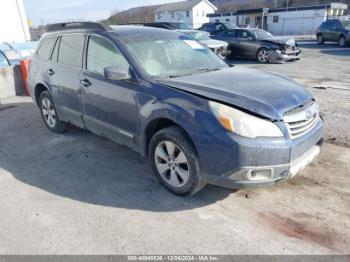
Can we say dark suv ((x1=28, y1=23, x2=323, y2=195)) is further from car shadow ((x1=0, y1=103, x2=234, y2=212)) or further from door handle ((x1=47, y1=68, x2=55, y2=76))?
car shadow ((x1=0, y1=103, x2=234, y2=212))

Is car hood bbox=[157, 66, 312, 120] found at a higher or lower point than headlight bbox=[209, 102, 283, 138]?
higher

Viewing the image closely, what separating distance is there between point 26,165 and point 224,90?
3.06m

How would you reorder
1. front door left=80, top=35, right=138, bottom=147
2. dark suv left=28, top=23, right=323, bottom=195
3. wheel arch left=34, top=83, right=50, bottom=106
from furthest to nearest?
1. wheel arch left=34, top=83, right=50, bottom=106
2. front door left=80, top=35, right=138, bottom=147
3. dark suv left=28, top=23, right=323, bottom=195

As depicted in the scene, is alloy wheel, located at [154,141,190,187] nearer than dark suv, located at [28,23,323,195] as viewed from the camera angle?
No

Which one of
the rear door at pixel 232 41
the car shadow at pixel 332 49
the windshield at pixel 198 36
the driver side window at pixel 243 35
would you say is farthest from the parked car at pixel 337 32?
the windshield at pixel 198 36

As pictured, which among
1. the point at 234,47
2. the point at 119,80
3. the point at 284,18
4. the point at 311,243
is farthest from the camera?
the point at 284,18

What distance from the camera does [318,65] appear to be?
1296 cm

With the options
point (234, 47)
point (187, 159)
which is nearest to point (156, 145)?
point (187, 159)

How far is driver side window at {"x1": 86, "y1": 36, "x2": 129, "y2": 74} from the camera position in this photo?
3.90 meters

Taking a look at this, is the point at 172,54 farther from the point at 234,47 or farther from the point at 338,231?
the point at 234,47

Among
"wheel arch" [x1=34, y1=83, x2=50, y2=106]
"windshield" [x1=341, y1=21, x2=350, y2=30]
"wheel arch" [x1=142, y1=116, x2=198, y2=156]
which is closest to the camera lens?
"wheel arch" [x1=142, y1=116, x2=198, y2=156]

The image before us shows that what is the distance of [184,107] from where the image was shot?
3.15 meters

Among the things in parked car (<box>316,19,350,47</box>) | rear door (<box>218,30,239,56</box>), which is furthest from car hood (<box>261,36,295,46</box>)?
parked car (<box>316,19,350,47</box>)

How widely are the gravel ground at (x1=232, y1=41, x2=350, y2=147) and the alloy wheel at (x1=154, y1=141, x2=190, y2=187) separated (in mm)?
2790
